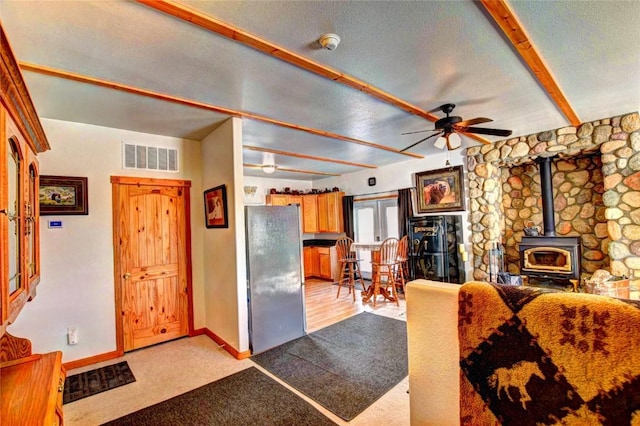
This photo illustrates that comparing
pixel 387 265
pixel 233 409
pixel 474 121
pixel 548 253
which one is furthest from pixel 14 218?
pixel 548 253

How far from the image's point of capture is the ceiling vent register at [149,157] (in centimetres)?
337

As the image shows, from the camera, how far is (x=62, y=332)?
293 cm

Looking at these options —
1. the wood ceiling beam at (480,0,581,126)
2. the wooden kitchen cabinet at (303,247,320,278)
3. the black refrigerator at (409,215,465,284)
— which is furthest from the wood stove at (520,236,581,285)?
the wooden kitchen cabinet at (303,247,320,278)

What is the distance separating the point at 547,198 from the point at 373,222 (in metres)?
3.19

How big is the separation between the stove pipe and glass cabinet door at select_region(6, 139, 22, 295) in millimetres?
5653

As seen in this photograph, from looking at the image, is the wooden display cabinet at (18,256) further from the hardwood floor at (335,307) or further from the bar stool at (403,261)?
the bar stool at (403,261)

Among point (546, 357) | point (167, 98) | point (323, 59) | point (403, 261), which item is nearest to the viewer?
point (546, 357)

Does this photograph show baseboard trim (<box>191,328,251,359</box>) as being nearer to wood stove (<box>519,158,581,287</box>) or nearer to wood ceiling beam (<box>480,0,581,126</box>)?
wood ceiling beam (<box>480,0,581,126</box>)

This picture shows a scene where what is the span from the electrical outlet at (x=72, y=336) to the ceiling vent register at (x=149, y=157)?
1.82m

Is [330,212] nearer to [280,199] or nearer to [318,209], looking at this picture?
[318,209]

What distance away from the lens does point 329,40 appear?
178 cm

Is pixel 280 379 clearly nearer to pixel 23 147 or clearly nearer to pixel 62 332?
pixel 62 332

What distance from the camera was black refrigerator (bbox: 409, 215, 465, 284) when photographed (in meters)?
4.84

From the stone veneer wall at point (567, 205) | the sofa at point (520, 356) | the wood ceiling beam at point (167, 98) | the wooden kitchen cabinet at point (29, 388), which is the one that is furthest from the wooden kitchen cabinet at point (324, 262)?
the wooden kitchen cabinet at point (29, 388)
